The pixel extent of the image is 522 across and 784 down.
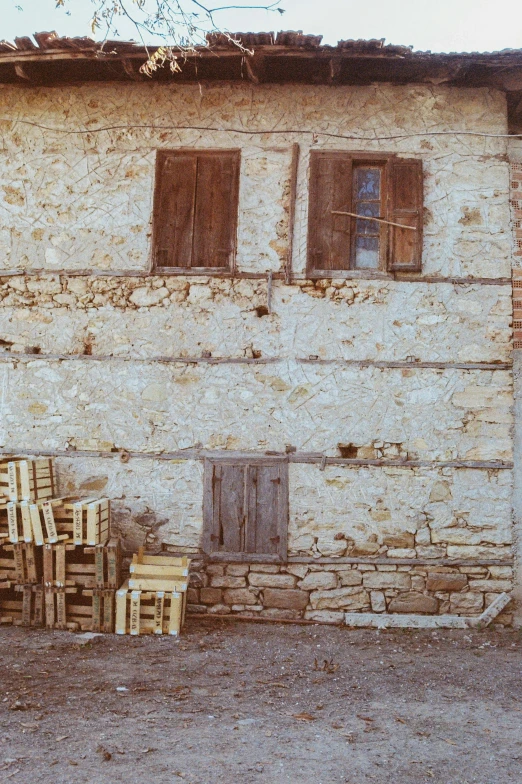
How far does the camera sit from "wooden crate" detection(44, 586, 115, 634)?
5.91 metres

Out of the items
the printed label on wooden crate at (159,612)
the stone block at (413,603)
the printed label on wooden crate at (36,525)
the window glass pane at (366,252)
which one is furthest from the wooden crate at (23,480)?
the window glass pane at (366,252)

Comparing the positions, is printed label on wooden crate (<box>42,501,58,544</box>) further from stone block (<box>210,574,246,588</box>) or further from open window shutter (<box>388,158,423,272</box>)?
open window shutter (<box>388,158,423,272</box>)

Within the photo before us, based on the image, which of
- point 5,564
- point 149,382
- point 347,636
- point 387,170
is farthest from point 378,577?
point 387,170

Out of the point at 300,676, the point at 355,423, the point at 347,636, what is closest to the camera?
the point at 300,676

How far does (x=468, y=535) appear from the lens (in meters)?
6.41

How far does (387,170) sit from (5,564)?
5.84m

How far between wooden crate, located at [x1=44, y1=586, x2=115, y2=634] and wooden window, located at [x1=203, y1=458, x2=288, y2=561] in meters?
1.16

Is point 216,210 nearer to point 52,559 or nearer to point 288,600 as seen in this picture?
point 52,559

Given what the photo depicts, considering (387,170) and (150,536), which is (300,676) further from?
(387,170)

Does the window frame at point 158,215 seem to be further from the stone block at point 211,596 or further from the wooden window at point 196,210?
the stone block at point 211,596

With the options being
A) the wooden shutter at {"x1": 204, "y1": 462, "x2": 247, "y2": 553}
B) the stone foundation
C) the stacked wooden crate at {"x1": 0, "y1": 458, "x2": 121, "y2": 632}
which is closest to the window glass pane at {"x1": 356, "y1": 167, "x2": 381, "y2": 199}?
the wooden shutter at {"x1": 204, "y1": 462, "x2": 247, "y2": 553}

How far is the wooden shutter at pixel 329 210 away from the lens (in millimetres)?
6676

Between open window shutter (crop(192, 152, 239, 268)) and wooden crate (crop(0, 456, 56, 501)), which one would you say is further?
open window shutter (crop(192, 152, 239, 268))

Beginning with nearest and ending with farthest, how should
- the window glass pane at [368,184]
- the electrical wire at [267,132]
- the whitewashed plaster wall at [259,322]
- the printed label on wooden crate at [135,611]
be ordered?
the printed label on wooden crate at [135,611], the whitewashed plaster wall at [259,322], the electrical wire at [267,132], the window glass pane at [368,184]
